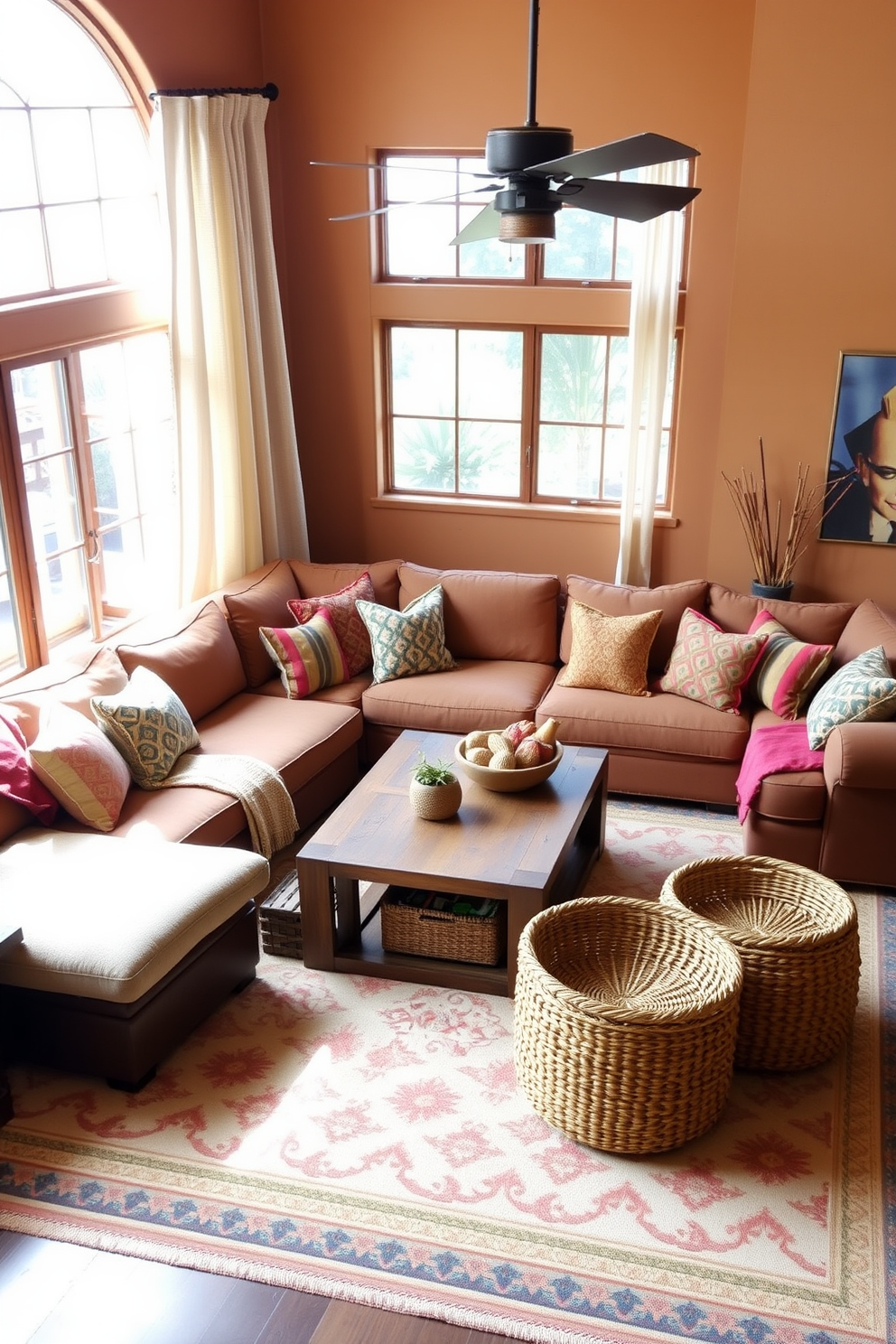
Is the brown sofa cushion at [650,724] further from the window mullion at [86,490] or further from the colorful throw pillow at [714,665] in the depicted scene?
the window mullion at [86,490]

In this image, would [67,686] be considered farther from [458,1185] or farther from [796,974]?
[796,974]

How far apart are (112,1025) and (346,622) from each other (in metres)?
2.60

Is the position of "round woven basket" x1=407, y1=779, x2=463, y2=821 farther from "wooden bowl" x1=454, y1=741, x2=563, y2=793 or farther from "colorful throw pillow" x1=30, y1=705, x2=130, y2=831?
"colorful throw pillow" x1=30, y1=705, x2=130, y2=831

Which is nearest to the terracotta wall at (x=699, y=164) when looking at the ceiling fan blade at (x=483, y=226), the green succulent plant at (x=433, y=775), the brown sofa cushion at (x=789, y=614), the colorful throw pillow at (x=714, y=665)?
the brown sofa cushion at (x=789, y=614)

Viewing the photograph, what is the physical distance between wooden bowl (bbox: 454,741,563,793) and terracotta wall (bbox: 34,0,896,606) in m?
2.15

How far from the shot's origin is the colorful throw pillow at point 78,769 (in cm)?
419

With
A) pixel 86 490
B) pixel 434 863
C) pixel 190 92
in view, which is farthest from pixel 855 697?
pixel 190 92

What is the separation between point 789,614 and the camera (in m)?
5.50

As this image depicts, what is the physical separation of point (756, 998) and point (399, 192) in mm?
4507

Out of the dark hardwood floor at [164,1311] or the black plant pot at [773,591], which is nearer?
the dark hardwood floor at [164,1311]

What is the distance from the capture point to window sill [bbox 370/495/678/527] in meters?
6.37

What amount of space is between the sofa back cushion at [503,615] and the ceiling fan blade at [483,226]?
7.54 feet

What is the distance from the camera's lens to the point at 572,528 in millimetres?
6465

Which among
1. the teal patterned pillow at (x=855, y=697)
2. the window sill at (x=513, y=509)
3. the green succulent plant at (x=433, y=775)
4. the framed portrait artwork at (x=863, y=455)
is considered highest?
the framed portrait artwork at (x=863, y=455)
